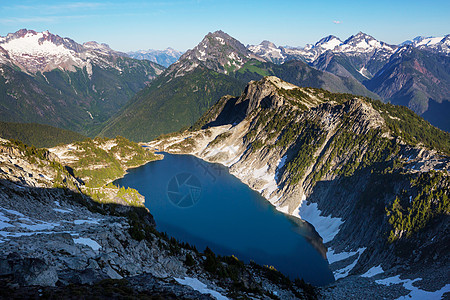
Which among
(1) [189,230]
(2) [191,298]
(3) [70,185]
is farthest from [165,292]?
(1) [189,230]

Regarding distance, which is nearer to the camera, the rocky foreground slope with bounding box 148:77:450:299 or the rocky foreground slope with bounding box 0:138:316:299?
the rocky foreground slope with bounding box 0:138:316:299

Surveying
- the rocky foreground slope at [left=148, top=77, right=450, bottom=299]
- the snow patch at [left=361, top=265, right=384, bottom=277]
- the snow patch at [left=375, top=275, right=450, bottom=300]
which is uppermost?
the rocky foreground slope at [left=148, top=77, right=450, bottom=299]

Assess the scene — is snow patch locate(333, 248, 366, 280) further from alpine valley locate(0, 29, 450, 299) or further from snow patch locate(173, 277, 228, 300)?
snow patch locate(173, 277, 228, 300)

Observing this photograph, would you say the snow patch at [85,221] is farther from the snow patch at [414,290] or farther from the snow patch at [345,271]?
the snow patch at [345,271]

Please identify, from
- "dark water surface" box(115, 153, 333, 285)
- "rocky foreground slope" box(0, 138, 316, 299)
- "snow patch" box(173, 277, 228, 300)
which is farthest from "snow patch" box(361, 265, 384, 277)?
"snow patch" box(173, 277, 228, 300)

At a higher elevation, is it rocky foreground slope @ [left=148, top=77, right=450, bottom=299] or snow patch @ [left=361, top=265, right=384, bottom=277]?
rocky foreground slope @ [left=148, top=77, right=450, bottom=299]

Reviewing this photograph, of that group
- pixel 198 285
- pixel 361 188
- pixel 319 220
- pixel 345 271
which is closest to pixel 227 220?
pixel 319 220

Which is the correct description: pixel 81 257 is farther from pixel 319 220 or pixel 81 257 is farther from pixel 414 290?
pixel 319 220

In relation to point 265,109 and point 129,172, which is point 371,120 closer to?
point 265,109
